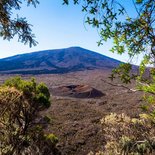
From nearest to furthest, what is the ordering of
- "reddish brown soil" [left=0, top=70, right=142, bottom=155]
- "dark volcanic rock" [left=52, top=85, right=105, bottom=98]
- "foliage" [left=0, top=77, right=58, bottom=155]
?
"foliage" [left=0, top=77, right=58, bottom=155], "reddish brown soil" [left=0, top=70, right=142, bottom=155], "dark volcanic rock" [left=52, top=85, right=105, bottom=98]

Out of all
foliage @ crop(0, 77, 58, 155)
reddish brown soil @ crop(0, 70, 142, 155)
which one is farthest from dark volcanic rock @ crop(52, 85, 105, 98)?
foliage @ crop(0, 77, 58, 155)

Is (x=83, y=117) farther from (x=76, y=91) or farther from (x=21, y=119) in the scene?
(x=76, y=91)

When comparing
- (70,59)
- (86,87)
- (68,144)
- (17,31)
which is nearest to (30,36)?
(17,31)

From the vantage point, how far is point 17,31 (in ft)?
25.8

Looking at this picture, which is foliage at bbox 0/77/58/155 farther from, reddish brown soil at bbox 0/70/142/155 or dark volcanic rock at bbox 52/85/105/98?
dark volcanic rock at bbox 52/85/105/98

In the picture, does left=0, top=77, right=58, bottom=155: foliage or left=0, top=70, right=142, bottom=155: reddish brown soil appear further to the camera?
left=0, top=70, right=142, bottom=155: reddish brown soil

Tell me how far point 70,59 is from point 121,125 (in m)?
152

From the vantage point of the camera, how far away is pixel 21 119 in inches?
839

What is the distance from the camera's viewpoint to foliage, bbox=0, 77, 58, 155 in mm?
16797

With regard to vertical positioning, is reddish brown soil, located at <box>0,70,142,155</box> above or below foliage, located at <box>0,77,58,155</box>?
below

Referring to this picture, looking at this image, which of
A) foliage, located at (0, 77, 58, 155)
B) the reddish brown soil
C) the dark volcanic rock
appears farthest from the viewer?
the dark volcanic rock

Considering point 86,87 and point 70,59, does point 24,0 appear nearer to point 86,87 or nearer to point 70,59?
point 86,87

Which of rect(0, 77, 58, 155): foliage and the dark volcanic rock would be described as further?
the dark volcanic rock

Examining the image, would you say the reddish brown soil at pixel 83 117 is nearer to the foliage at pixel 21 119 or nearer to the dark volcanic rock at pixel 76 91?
the dark volcanic rock at pixel 76 91
